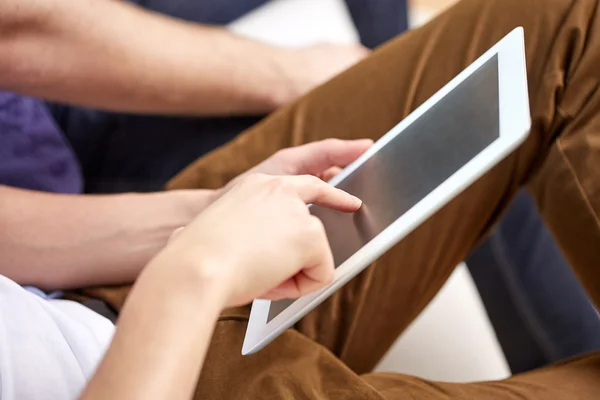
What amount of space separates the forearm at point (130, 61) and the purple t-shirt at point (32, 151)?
6 cm

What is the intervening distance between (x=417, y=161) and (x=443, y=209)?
13cm

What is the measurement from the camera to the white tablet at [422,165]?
45cm

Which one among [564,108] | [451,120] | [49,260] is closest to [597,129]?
[564,108]

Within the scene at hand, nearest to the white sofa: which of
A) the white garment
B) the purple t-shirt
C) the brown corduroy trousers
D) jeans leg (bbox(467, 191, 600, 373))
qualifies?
jeans leg (bbox(467, 191, 600, 373))

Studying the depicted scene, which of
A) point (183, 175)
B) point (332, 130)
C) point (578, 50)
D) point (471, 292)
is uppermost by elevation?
point (578, 50)

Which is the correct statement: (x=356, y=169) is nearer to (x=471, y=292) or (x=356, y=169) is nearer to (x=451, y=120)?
(x=451, y=120)

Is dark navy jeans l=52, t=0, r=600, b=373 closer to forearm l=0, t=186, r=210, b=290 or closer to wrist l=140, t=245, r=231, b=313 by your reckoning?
forearm l=0, t=186, r=210, b=290

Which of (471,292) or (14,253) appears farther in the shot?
(471,292)

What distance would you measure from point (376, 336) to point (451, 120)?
0.27 meters

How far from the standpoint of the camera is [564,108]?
1.85 feet

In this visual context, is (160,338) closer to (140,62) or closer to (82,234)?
(82,234)

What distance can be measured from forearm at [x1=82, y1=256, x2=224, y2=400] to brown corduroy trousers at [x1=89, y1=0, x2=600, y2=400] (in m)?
0.15

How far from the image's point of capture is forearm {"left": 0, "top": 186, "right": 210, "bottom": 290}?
2.02ft

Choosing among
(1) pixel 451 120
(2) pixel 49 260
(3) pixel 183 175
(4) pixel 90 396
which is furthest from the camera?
(3) pixel 183 175
